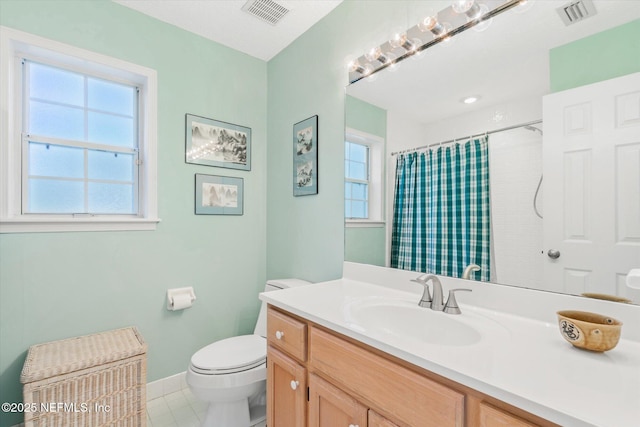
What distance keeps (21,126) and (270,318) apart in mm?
1825

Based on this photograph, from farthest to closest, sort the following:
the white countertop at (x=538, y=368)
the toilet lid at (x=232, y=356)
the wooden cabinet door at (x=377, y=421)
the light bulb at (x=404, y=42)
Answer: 1. the toilet lid at (x=232, y=356)
2. the light bulb at (x=404, y=42)
3. the wooden cabinet door at (x=377, y=421)
4. the white countertop at (x=538, y=368)

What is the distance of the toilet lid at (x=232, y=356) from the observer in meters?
1.60

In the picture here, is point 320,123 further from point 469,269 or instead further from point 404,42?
point 469,269

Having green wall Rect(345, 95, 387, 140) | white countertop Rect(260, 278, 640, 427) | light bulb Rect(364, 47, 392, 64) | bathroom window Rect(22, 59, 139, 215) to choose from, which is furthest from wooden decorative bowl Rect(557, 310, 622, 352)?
bathroom window Rect(22, 59, 139, 215)

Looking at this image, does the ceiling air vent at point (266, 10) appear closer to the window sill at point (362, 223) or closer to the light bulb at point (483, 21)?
the light bulb at point (483, 21)

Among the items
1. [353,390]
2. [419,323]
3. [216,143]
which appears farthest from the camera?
[216,143]

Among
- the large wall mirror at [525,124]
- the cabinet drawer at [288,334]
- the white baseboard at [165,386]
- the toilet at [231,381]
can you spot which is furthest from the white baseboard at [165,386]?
the large wall mirror at [525,124]

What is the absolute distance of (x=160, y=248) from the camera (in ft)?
6.84

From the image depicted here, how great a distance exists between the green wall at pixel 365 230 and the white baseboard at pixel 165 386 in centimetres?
148

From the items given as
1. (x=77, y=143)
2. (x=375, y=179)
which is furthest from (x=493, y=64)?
(x=77, y=143)

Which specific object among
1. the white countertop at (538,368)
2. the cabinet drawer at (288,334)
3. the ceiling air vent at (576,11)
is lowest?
the cabinet drawer at (288,334)

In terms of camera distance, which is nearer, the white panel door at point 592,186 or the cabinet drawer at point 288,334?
the white panel door at point 592,186

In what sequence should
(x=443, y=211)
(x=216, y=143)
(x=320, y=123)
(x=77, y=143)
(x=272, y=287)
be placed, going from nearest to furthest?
(x=443, y=211) < (x=77, y=143) < (x=320, y=123) < (x=272, y=287) < (x=216, y=143)

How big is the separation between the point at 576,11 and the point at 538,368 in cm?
117
